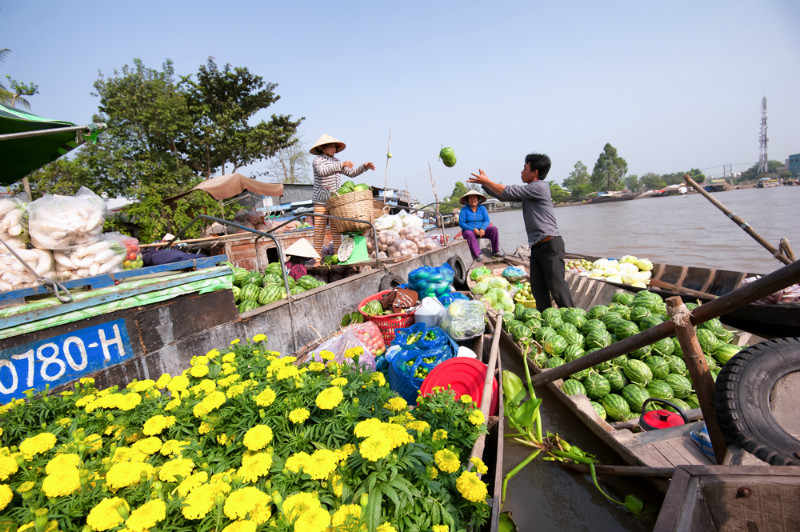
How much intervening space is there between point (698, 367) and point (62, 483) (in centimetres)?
305

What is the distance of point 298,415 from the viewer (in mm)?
1331

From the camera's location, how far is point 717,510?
4.35ft

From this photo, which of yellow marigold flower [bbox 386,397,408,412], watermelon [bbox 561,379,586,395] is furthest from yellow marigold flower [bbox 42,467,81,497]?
watermelon [bbox 561,379,586,395]

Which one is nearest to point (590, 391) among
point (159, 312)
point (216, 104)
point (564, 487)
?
point (564, 487)

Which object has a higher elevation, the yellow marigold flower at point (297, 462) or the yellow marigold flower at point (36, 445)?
the yellow marigold flower at point (36, 445)

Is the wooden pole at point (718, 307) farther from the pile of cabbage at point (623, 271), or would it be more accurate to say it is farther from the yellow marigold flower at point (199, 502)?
the pile of cabbage at point (623, 271)

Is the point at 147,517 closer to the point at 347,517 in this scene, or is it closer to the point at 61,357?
the point at 347,517

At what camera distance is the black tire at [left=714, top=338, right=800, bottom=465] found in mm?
1623

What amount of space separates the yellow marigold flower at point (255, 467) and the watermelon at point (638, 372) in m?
3.71

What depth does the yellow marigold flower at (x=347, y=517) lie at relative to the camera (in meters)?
1.00

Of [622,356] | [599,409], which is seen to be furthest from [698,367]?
[622,356]

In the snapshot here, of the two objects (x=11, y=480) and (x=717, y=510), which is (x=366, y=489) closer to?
(x=11, y=480)

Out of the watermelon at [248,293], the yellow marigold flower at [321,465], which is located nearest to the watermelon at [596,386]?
the yellow marigold flower at [321,465]

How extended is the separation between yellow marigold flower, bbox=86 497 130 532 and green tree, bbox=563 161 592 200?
10308 cm
